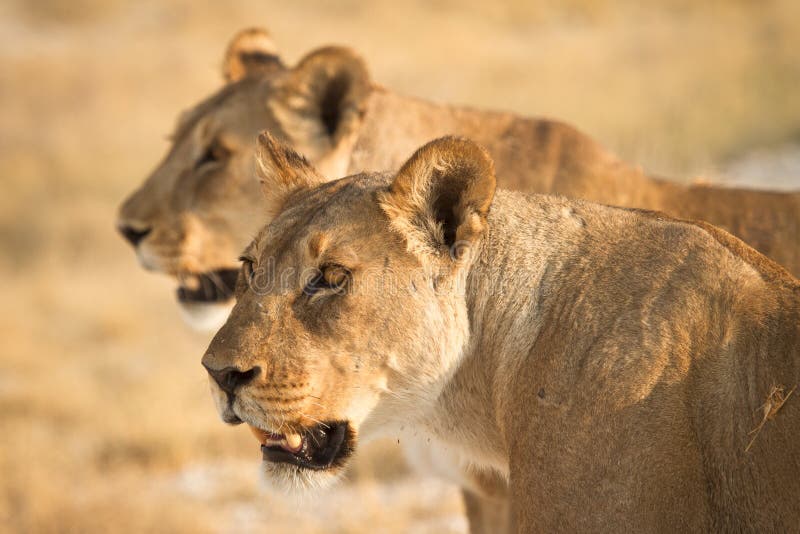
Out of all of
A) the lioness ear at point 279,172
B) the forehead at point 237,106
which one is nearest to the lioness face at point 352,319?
the lioness ear at point 279,172

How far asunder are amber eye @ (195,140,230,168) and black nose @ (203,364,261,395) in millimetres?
2408

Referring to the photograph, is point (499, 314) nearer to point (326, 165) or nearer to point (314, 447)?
point (314, 447)

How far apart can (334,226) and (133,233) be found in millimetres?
2645

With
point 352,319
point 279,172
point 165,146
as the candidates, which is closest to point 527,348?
point 352,319

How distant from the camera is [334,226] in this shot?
316cm

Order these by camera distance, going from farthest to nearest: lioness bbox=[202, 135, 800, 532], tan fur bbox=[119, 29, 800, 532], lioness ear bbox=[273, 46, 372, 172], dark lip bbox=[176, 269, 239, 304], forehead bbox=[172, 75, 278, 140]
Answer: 1. dark lip bbox=[176, 269, 239, 304]
2. forehead bbox=[172, 75, 278, 140]
3. lioness ear bbox=[273, 46, 372, 172]
4. tan fur bbox=[119, 29, 800, 532]
5. lioness bbox=[202, 135, 800, 532]

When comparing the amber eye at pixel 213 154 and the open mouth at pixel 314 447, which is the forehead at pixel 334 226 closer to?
the open mouth at pixel 314 447

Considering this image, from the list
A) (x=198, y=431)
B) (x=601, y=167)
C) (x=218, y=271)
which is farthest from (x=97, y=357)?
(x=601, y=167)

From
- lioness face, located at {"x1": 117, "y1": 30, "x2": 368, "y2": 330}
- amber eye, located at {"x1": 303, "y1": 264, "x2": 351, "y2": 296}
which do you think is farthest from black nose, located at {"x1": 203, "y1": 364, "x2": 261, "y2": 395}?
lioness face, located at {"x1": 117, "y1": 30, "x2": 368, "y2": 330}

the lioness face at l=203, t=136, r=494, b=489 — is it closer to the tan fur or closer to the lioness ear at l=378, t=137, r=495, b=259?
the lioness ear at l=378, t=137, r=495, b=259

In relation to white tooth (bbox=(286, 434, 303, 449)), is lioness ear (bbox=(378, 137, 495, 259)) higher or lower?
higher

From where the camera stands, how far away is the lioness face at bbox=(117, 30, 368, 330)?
16.7ft

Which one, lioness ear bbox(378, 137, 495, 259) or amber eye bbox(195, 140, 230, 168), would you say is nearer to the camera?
lioness ear bbox(378, 137, 495, 259)

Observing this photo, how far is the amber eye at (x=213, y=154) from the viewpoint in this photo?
532 cm
